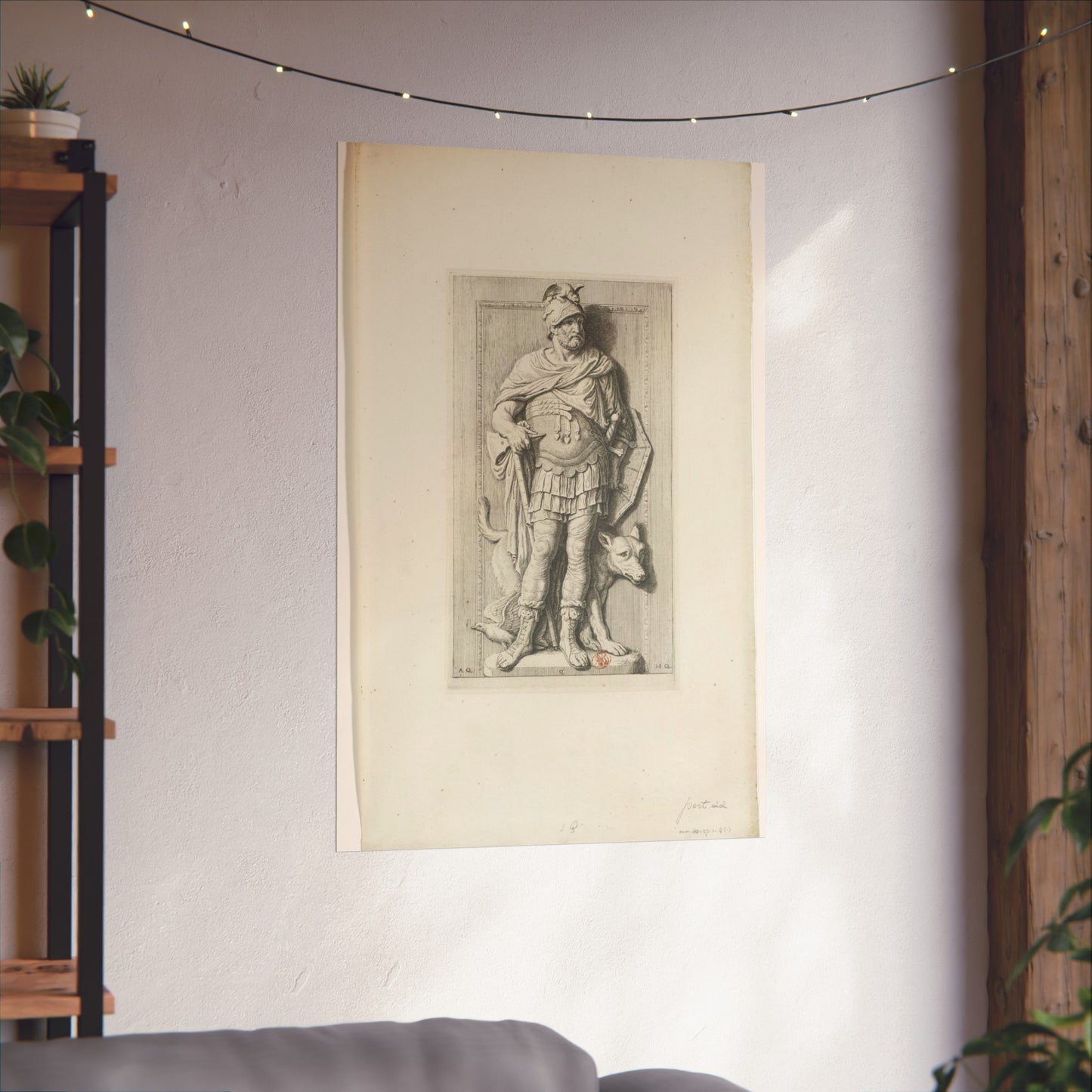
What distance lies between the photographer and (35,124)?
1739 millimetres

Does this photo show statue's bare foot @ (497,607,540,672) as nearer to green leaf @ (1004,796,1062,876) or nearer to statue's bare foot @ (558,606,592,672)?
statue's bare foot @ (558,606,592,672)

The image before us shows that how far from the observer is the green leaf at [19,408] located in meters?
1.72

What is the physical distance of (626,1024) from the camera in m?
2.12

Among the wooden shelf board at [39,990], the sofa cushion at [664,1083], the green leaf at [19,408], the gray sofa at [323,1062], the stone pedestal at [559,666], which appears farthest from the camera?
the stone pedestal at [559,666]

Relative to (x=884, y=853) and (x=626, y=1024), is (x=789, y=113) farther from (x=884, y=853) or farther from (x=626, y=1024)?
(x=626, y=1024)

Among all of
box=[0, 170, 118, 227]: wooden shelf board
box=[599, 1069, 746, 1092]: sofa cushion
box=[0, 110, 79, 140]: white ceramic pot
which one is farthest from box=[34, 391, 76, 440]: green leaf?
box=[599, 1069, 746, 1092]: sofa cushion

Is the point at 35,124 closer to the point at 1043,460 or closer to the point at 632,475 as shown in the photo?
the point at 632,475

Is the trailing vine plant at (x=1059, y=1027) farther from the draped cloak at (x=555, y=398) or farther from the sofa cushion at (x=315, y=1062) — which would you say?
the draped cloak at (x=555, y=398)

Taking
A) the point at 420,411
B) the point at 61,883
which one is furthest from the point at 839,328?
the point at 61,883

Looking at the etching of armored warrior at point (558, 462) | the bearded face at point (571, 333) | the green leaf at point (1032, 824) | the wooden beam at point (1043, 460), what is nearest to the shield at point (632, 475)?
the etching of armored warrior at point (558, 462)

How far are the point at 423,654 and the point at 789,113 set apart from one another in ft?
4.19

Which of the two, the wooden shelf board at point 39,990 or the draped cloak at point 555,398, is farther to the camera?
the draped cloak at point 555,398

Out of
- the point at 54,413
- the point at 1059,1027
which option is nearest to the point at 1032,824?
the point at 1059,1027

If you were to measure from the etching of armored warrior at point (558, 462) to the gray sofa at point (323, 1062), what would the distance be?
895mm
